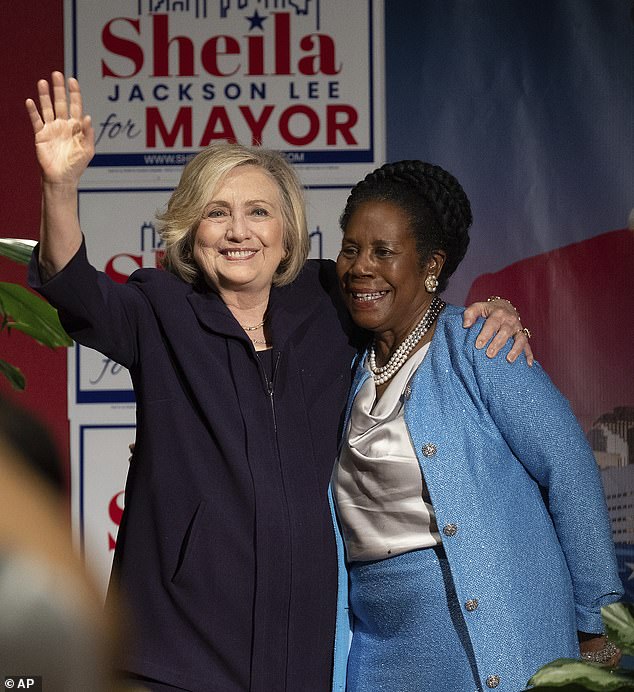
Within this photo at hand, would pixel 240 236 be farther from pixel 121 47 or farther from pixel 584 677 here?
pixel 121 47

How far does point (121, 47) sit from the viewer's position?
3.65 metres

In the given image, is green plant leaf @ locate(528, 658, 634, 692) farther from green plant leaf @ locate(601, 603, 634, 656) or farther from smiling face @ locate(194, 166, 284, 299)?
smiling face @ locate(194, 166, 284, 299)

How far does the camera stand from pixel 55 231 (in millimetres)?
1791

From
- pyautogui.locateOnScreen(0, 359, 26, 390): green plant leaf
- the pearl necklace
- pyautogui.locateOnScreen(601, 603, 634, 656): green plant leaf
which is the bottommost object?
pyautogui.locateOnScreen(601, 603, 634, 656): green plant leaf

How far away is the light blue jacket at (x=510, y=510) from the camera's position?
1.93m

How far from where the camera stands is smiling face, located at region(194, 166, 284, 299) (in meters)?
2.17

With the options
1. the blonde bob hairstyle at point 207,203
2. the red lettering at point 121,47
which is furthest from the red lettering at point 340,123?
the blonde bob hairstyle at point 207,203

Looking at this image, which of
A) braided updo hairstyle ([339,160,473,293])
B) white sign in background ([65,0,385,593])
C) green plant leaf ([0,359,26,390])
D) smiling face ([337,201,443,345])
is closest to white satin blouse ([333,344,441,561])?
smiling face ([337,201,443,345])

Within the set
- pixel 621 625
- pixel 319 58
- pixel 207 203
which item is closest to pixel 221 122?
pixel 319 58

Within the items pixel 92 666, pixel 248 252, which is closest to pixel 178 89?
pixel 248 252

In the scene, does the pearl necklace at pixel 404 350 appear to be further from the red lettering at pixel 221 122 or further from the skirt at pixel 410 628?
the red lettering at pixel 221 122

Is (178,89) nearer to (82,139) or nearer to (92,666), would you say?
(82,139)

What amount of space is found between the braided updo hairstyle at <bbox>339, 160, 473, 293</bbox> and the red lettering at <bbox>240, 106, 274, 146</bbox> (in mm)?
1484

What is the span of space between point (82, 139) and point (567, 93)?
222 centimetres
